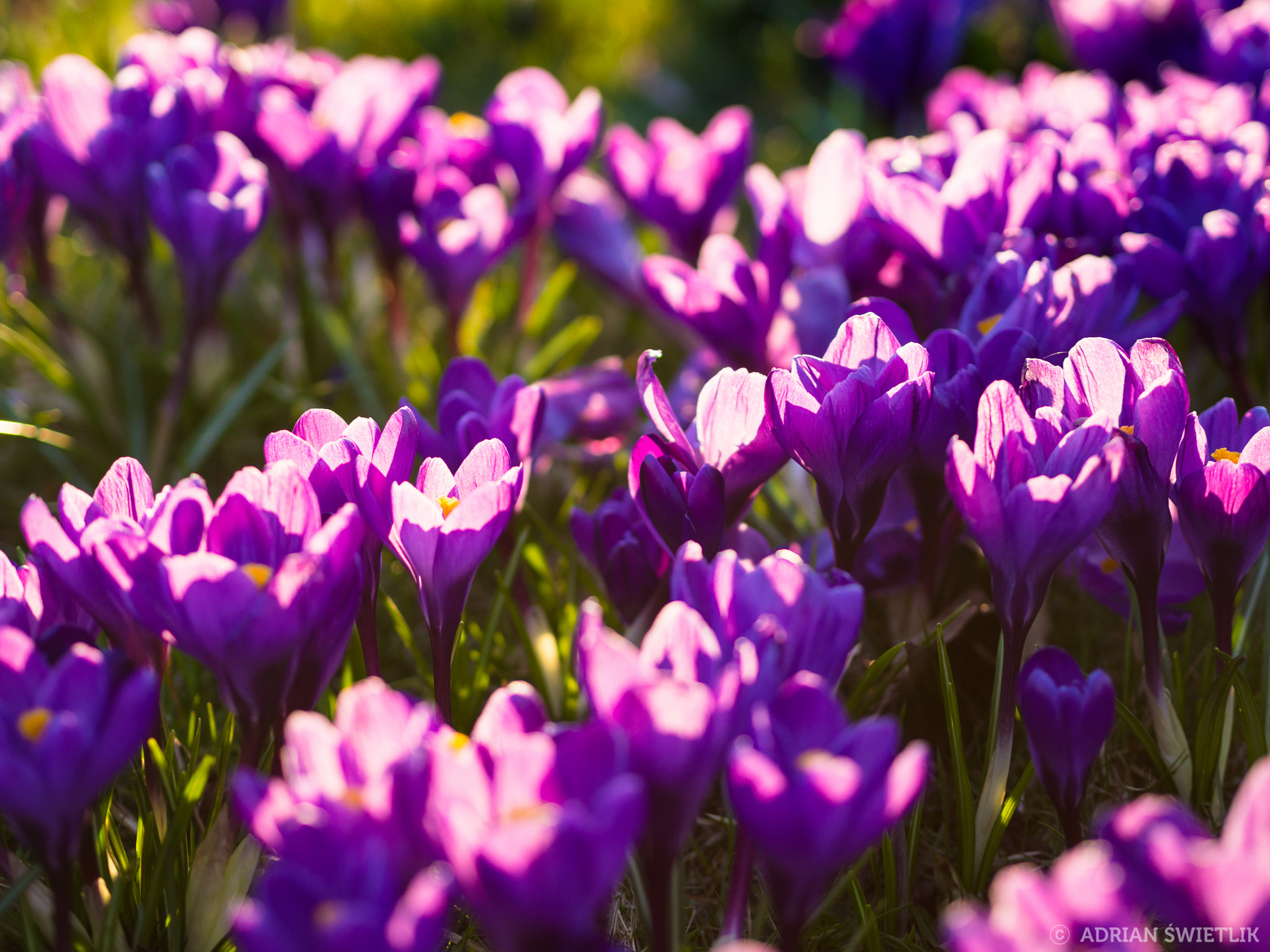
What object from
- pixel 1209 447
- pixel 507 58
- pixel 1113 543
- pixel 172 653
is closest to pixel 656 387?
pixel 1113 543

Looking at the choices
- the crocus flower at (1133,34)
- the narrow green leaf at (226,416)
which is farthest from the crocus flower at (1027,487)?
the crocus flower at (1133,34)

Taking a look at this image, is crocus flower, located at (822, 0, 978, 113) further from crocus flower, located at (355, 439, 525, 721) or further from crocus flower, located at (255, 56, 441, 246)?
crocus flower, located at (355, 439, 525, 721)

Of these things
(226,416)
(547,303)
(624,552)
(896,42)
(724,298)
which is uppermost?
(896,42)

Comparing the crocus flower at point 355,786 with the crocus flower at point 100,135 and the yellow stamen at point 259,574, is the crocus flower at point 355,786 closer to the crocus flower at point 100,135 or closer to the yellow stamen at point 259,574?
the yellow stamen at point 259,574

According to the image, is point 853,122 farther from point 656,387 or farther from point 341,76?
point 656,387

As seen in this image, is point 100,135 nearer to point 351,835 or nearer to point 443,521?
point 443,521

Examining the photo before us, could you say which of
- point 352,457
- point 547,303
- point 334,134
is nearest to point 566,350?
point 547,303
